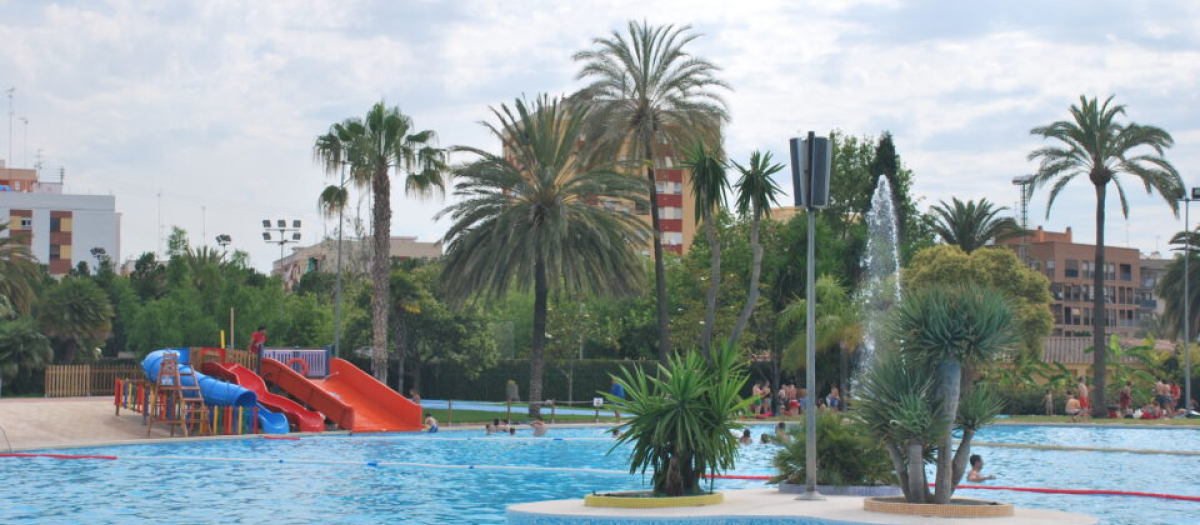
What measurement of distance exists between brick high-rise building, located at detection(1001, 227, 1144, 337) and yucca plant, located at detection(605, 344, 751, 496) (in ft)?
354

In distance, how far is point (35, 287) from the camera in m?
71.4

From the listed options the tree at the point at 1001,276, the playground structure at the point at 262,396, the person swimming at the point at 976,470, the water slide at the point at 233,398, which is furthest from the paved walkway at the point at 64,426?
the tree at the point at 1001,276

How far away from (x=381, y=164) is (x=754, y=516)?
3288 cm

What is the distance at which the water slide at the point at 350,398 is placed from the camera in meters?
39.3

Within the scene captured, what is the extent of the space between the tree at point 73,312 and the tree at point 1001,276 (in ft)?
124

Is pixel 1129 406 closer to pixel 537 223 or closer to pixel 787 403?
pixel 787 403

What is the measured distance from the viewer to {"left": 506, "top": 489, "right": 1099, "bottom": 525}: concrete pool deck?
14.3 m

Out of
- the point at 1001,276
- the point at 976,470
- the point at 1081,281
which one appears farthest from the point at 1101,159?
the point at 1081,281

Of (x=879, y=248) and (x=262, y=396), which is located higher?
(x=879, y=248)

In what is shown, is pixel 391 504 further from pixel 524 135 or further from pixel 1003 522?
pixel 524 135

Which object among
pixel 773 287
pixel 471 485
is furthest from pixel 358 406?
pixel 773 287

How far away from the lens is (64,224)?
123m

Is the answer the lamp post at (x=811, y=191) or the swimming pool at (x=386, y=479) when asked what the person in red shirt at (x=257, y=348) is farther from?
the lamp post at (x=811, y=191)

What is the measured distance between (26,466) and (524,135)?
21.1 meters
